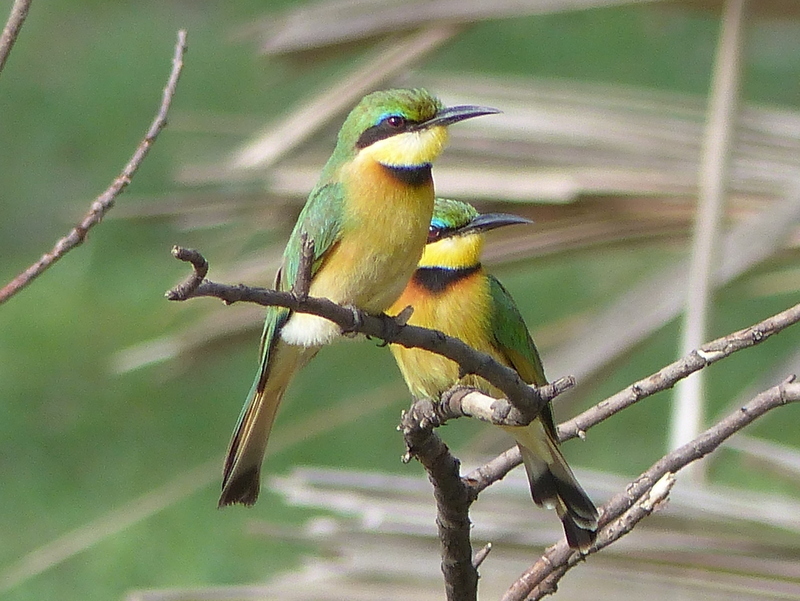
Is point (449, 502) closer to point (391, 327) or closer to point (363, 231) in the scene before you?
point (391, 327)

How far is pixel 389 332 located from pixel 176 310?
3.98 m

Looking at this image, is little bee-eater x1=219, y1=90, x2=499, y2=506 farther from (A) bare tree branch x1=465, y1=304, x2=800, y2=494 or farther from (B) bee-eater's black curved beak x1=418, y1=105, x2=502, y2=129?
(A) bare tree branch x1=465, y1=304, x2=800, y2=494

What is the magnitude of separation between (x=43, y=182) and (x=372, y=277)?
20.7 ft

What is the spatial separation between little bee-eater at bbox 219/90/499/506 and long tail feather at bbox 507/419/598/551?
33 centimetres

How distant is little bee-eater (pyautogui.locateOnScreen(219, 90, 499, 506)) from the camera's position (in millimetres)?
2102

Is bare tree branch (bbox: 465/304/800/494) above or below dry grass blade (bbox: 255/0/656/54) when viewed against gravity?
below

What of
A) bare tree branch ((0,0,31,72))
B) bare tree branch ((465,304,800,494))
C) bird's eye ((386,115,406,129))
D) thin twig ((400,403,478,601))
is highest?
bird's eye ((386,115,406,129))

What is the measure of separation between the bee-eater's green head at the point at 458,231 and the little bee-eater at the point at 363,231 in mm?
293

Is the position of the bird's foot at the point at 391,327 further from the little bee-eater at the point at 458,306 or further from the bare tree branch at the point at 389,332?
the little bee-eater at the point at 458,306

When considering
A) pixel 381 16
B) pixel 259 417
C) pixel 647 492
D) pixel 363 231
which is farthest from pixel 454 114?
pixel 381 16

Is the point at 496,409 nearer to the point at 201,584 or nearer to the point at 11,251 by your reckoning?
the point at 201,584

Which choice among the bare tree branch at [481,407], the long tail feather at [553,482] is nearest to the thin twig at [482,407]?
the bare tree branch at [481,407]

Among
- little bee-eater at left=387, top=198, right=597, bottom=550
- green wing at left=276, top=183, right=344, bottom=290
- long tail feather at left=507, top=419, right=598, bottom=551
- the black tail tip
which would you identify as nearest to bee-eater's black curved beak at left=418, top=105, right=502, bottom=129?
green wing at left=276, top=183, right=344, bottom=290

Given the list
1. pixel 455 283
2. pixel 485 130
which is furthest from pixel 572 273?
pixel 455 283
